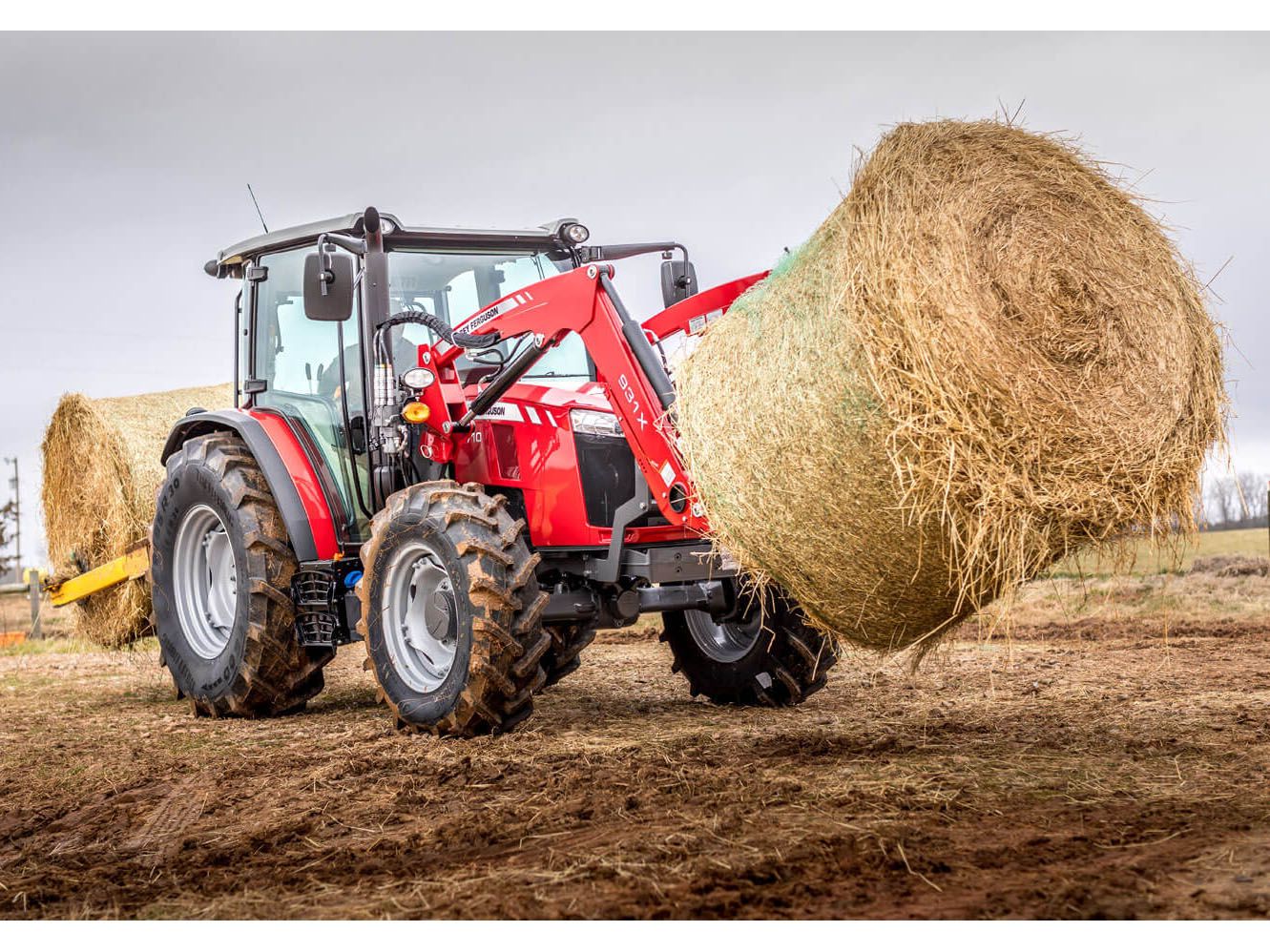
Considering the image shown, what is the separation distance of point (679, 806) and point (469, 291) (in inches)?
125

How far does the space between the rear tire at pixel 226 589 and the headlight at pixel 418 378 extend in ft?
3.72

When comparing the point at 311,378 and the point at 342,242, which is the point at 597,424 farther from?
the point at 311,378

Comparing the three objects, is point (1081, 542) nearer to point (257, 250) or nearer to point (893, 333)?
point (893, 333)

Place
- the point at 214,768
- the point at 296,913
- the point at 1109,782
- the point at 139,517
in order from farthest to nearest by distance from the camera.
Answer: the point at 139,517
the point at 214,768
the point at 1109,782
the point at 296,913

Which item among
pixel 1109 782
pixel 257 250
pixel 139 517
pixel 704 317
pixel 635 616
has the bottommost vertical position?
pixel 1109 782

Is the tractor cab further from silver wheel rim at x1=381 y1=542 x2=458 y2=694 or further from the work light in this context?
silver wheel rim at x1=381 y1=542 x2=458 y2=694

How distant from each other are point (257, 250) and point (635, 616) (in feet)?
9.87

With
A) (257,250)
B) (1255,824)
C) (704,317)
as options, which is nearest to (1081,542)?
(1255,824)

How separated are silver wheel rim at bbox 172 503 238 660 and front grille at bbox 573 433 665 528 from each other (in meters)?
2.36

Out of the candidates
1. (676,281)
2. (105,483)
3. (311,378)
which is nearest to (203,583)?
(311,378)

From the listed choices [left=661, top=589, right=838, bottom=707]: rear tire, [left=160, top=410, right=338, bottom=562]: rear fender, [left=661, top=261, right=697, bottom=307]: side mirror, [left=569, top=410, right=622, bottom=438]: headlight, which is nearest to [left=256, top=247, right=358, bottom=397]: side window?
[left=160, top=410, right=338, bottom=562]: rear fender

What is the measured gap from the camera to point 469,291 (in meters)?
6.71

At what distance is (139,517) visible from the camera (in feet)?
31.4

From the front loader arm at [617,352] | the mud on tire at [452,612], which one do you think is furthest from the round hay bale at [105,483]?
the front loader arm at [617,352]
